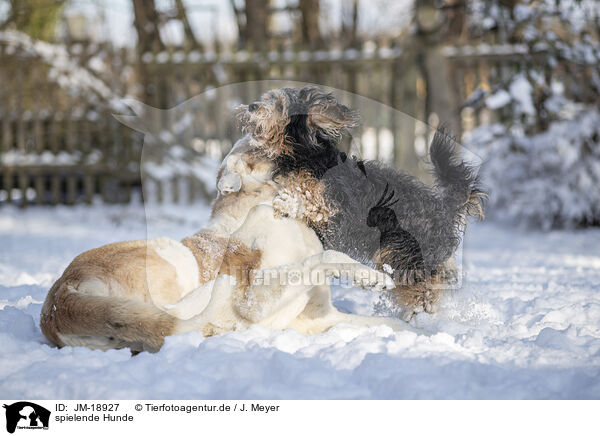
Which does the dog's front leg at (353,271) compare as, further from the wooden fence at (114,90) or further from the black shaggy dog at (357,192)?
the wooden fence at (114,90)

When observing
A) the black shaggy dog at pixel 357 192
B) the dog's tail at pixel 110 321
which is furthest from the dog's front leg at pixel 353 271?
the dog's tail at pixel 110 321

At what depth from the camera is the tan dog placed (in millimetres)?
1701

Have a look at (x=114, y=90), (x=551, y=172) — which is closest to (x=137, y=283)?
(x=551, y=172)

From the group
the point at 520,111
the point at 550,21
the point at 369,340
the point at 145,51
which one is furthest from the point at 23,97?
the point at 369,340

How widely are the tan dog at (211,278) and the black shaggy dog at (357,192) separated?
0.27 ft

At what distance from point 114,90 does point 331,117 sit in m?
6.35

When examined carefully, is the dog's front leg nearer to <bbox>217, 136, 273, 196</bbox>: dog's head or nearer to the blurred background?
<bbox>217, 136, 273, 196</bbox>: dog's head

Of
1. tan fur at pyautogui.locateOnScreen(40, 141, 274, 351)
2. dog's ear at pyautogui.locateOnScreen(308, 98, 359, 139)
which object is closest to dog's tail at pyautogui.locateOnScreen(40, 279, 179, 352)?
tan fur at pyautogui.locateOnScreen(40, 141, 274, 351)

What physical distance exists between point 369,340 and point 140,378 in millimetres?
712

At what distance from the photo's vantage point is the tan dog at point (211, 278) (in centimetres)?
170

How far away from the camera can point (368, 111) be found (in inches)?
92.6

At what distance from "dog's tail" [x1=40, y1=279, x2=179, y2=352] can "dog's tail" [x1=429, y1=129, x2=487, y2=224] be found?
1.03 metres

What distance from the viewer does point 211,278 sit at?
6.12ft
